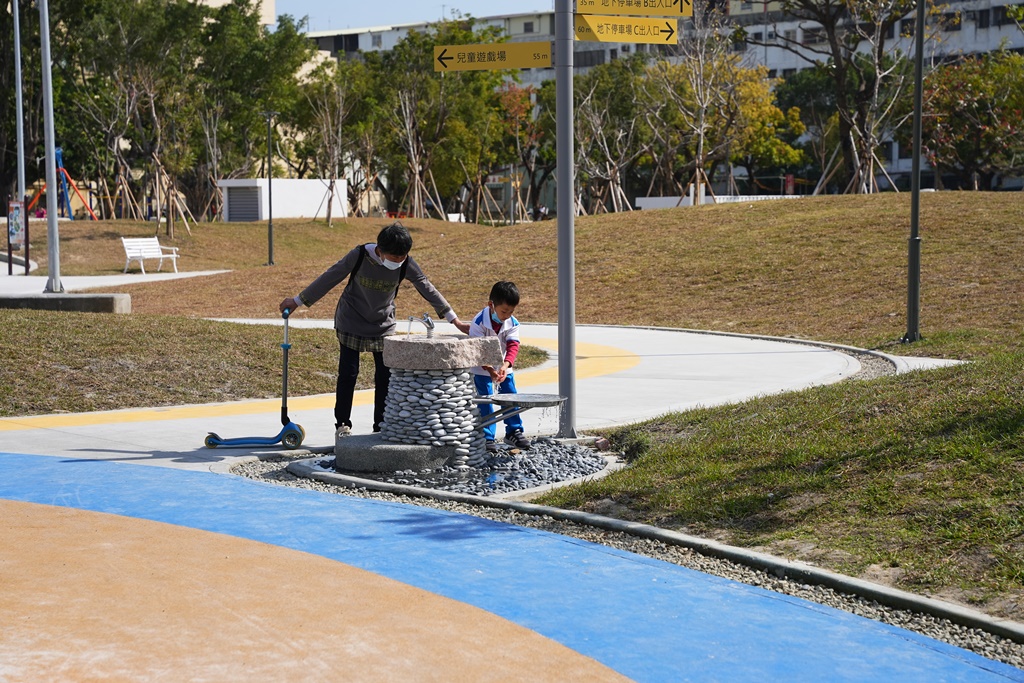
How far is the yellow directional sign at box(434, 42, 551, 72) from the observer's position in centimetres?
934

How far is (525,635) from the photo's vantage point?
5027mm

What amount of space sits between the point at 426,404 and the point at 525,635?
3400 millimetres

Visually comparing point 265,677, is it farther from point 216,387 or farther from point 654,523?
point 216,387

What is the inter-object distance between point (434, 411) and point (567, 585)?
2755 millimetres

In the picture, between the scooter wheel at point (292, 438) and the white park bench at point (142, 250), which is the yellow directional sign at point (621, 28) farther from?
the white park bench at point (142, 250)

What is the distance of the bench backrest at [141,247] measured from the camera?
118ft

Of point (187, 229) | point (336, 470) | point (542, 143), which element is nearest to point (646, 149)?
point (542, 143)

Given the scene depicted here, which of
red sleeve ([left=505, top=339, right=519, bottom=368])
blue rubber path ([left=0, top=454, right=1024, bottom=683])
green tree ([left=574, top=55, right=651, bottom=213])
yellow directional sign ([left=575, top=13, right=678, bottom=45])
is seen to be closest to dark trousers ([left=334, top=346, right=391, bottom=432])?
red sleeve ([left=505, top=339, right=519, bottom=368])

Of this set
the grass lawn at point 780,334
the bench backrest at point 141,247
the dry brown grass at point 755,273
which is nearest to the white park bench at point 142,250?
the bench backrest at point 141,247

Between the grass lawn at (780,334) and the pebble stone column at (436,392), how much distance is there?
1.05 meters

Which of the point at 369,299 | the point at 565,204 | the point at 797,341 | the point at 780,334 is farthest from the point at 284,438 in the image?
the point at 780,334

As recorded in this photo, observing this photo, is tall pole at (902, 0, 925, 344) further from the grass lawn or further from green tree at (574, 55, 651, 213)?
green tree at (574, 55, 651, 213)

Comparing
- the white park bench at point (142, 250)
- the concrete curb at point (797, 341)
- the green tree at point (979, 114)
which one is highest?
the green tree at point (979, 114)

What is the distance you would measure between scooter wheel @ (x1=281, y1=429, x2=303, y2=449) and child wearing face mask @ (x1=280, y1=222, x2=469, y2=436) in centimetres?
33
